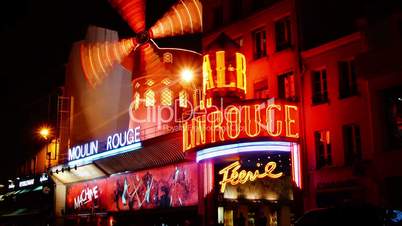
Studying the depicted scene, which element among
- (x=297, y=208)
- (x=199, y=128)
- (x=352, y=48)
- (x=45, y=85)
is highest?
(x=45, y=85)

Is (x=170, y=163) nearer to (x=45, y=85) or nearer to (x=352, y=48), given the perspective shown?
(x=352, y=48)

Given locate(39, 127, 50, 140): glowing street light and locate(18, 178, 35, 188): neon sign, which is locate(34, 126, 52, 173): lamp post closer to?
locate(39, 127, 50, 140): glowing street light

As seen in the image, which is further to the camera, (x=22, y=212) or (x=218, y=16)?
(x=22, y=212)

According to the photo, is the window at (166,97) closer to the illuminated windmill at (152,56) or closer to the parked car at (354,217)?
the illuminated windmill at (152,56)

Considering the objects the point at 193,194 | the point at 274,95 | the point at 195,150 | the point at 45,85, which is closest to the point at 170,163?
the point at 193,194

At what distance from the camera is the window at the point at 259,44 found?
1845cm

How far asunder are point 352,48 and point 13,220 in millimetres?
26288

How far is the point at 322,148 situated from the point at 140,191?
30.8ft

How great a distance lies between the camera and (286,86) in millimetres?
17453

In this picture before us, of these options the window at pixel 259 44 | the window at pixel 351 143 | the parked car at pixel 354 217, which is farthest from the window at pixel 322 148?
the parked car at pixel 354 217

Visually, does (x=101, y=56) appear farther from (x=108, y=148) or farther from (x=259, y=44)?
(x=259, y=44)

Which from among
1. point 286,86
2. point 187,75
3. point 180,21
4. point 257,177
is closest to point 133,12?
point 180,21

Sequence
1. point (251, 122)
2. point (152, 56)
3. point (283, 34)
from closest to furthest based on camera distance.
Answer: point (251, 122)
point (283, 34)
point (152, 56)

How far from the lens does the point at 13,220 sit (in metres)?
34.6
